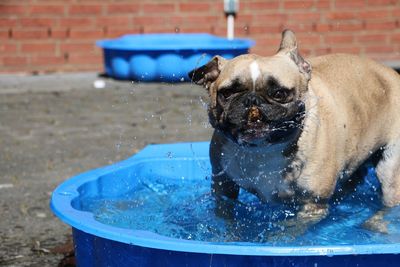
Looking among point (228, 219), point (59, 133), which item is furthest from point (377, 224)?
point (59, 133)

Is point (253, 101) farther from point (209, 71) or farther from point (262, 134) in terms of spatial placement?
point (209, 71)

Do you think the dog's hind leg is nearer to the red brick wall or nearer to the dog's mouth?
the dog's mouth

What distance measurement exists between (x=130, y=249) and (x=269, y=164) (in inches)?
32.6

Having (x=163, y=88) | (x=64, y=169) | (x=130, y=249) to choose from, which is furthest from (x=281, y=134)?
(x=163, y=88)

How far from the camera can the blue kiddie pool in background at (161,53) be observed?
9.00 m

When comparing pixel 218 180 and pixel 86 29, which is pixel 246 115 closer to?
pixel 218 180

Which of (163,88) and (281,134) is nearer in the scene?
(281,134)

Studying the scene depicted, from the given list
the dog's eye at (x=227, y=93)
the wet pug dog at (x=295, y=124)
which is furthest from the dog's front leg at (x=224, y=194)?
the dog's eye at (x=227, y=93)

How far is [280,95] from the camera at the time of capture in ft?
11.7

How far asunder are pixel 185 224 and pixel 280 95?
3.15ft

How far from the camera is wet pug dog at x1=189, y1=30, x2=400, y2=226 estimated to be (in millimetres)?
3559

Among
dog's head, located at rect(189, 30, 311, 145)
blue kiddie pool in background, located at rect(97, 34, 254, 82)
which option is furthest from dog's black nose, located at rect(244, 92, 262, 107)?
blue kiddie pool in background, located at rect(97, 34, 254, 82)

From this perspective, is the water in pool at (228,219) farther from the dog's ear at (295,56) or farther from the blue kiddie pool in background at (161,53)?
the blue kiddie pool in background at (161,53)

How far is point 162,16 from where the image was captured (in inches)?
404
